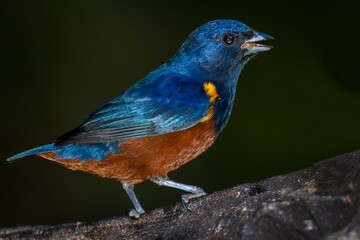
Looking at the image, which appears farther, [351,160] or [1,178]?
[1,178]

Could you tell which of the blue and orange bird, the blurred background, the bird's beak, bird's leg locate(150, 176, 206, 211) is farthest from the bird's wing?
the blurred background

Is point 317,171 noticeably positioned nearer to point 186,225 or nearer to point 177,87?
point 186,225

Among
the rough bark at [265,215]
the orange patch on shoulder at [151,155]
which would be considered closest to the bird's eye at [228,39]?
the orange patch on shoulder at [151,155]

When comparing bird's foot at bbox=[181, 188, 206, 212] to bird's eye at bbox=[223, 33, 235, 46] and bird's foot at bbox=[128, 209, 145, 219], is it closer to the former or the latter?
bird's foot at bbox=[128, 209, 145, 219]

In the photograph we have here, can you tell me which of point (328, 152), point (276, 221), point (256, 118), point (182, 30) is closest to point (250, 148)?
point (256, 118)

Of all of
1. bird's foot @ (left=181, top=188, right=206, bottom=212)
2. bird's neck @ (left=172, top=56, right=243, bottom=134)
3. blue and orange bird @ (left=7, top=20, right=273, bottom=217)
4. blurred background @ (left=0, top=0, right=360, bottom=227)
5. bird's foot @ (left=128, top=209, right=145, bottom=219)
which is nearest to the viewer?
bird's foot @ (left=181, top=188, right=206, bottom=212)

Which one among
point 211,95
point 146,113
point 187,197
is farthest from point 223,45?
→ point 187,197
